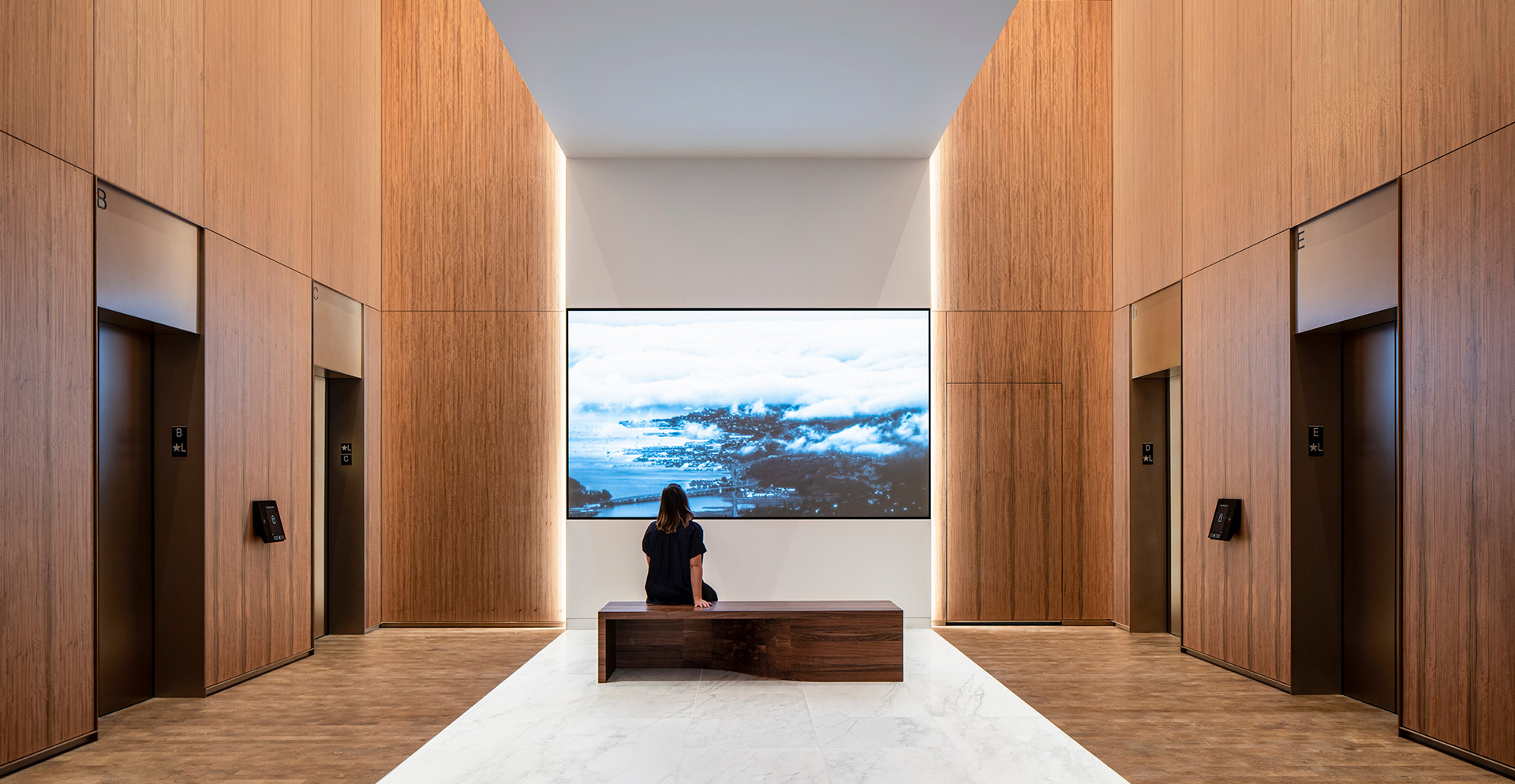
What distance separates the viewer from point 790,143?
780cm

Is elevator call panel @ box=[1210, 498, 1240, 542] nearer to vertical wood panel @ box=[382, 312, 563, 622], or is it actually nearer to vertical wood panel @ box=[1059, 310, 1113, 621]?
vertical wood panel @ box=[1059, 310, 1113, 621]

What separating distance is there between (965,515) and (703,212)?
358cm

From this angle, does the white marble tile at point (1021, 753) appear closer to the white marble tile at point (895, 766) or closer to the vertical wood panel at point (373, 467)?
the white marble tile at point (895, 766)

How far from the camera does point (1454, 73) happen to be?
14.0 feet

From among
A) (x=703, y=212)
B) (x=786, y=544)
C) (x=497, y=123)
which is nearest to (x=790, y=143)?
(x=703, y=212)

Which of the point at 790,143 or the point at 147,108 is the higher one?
the point at 790,143

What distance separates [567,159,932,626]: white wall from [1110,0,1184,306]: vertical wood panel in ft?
5.63

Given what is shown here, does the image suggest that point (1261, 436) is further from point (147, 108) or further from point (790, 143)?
point (147, 108)

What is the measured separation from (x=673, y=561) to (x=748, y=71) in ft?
11.3

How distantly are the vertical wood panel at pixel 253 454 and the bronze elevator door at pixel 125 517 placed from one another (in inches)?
13.8

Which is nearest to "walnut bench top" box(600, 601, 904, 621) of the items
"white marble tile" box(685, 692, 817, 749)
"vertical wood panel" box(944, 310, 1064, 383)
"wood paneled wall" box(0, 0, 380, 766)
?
"white marble tile" box(685, 692, 817, 749)

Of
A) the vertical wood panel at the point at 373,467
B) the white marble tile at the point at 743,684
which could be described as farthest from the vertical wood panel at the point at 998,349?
the vertical wood panel at the point at 373,467

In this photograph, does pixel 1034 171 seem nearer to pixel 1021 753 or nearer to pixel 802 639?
pixel 802 639

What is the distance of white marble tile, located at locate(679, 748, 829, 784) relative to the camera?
3924 millimetres
